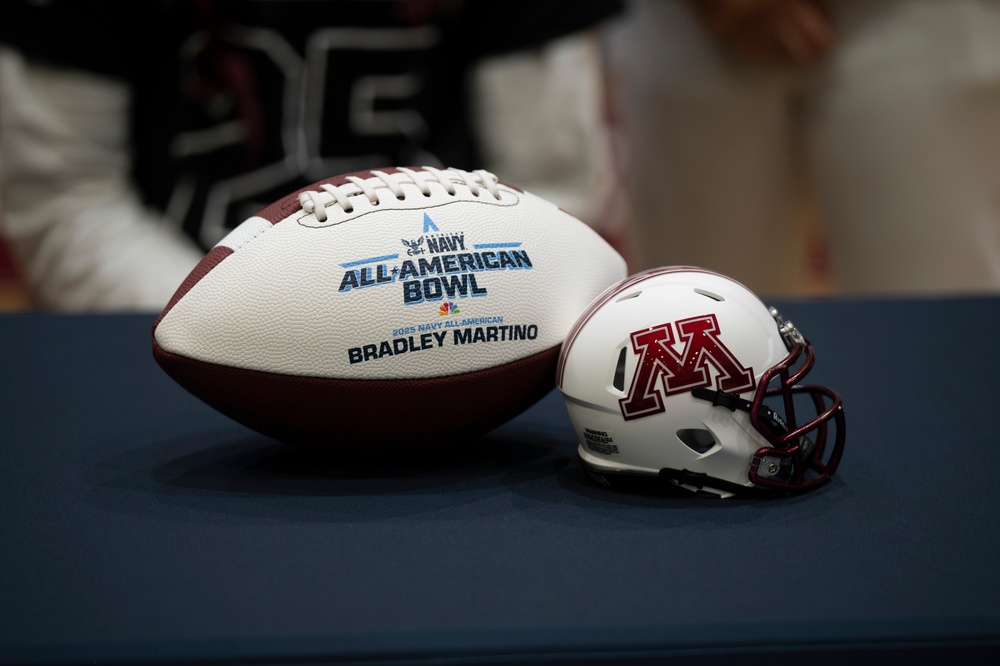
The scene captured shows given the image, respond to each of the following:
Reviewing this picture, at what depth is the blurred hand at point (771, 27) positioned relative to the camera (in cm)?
166

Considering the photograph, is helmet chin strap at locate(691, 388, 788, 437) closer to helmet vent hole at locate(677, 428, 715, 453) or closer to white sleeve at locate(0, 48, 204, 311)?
helmet vent hole at locate(677, 428, 715, 453)

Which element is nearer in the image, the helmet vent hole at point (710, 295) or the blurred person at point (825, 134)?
the helmet vent hole at point (710, 295)

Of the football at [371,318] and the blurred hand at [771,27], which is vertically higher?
the blurred hand at [771,27]

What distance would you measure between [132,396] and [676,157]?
1.12 meters

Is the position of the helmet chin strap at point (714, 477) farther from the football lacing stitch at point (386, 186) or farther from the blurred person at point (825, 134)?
the blurred person at point (825, 134)

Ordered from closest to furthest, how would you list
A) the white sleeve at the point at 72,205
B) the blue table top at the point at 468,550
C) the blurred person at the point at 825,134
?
1. the blue table top at the point at 468,550
2. the blurred person at the point at 825,134
3. the white sleeve at the point at 72,205

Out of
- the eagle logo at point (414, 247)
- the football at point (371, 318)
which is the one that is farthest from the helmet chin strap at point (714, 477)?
the eagle logo at point (414, 247)

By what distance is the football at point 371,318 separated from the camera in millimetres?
862

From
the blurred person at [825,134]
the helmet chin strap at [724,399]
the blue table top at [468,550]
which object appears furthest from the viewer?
the blurred person at [825,134]

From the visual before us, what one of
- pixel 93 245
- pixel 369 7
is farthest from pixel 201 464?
pixel 369 7

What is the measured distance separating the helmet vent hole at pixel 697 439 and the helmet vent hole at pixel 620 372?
2.4 inches

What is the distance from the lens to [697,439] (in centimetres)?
85

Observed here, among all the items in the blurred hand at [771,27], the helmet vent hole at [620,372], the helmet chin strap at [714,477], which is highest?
the blurred hand at [771,27]

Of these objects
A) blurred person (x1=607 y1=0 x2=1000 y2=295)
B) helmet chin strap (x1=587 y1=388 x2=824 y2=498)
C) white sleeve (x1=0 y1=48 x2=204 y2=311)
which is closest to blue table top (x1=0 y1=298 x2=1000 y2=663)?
helmet chin strap (x1=587 y1=388 x2=824 y2=498)
